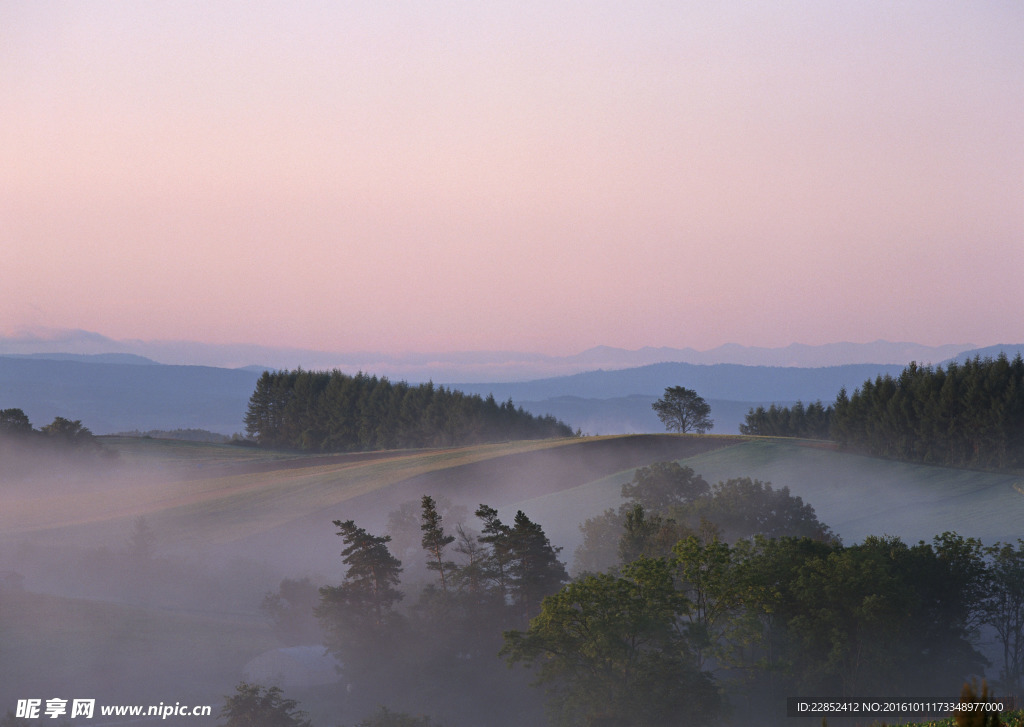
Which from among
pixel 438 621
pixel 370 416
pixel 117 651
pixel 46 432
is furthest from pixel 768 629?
pixel 370 416

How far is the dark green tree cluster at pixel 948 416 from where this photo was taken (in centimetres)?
9600

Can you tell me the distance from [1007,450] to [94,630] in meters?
93.7

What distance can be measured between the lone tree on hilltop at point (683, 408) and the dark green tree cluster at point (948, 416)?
37.6m

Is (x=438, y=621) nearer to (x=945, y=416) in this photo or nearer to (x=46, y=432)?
(x=945, y=416)

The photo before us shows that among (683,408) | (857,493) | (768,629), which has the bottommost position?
(768,629)

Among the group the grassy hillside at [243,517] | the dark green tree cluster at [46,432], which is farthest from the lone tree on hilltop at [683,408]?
the dark green tree cluster at [46,432]

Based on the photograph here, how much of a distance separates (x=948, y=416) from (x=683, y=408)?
51.3 meters

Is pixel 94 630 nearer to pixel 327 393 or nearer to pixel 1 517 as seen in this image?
pixel 1 517

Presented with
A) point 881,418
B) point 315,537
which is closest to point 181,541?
point 315,537

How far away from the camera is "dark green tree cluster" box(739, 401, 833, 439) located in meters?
167

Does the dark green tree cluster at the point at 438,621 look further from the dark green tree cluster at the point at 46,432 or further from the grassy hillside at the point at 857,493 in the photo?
the dark green tree cluster at the point at 46,432

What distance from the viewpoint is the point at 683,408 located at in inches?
5773

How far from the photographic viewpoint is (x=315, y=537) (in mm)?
89312

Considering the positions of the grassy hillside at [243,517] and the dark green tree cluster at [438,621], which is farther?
the grassy hillside at [243,517]
